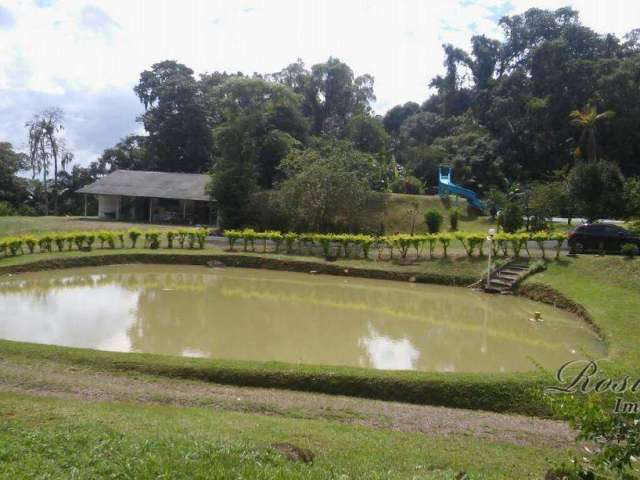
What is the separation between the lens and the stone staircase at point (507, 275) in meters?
19.5

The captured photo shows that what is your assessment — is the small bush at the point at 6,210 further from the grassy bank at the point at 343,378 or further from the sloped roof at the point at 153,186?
the grassy bank at the point at 343,378

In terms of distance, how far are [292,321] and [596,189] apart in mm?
21324

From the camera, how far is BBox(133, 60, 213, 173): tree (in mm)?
45312

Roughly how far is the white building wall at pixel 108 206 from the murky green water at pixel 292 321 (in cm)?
1982

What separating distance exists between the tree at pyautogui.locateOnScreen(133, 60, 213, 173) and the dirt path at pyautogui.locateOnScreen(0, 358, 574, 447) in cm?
3873

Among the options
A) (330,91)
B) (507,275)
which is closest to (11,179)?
(330,91)

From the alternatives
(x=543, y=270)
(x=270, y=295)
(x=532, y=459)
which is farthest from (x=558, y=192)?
(x=532, y=459)

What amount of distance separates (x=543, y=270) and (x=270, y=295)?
10.3 m

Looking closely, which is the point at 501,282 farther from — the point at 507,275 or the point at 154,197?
the point at 154,197

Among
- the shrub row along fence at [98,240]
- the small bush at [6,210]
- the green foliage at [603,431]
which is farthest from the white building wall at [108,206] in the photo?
the green foliage at [603,431]

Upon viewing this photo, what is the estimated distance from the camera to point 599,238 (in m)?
21.1

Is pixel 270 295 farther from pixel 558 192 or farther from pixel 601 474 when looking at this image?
pixel 558 192

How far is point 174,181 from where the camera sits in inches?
1499

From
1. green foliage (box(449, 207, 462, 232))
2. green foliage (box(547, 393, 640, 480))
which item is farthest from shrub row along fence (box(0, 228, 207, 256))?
green foliage (box(547, 393, 640, 480))
